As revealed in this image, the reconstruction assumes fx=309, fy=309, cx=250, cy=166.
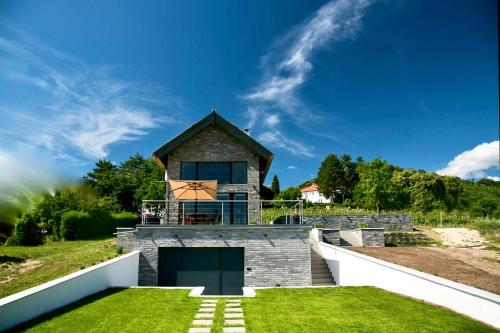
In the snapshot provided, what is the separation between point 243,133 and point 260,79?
858 centimetres

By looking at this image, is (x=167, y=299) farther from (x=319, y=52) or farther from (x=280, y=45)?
(x=319, y=52)

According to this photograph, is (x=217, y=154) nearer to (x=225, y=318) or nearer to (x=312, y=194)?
(x=225, y=318)

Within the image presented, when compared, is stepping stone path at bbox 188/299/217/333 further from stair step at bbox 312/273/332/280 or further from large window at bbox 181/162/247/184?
large window at bbox 181/162/247/184

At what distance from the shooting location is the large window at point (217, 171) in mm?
16969

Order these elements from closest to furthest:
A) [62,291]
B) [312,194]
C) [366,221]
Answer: [62,291] → [366,221] → [312,194]

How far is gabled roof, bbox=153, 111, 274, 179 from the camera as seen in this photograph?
16.5 meters

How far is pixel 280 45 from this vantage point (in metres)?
19.7

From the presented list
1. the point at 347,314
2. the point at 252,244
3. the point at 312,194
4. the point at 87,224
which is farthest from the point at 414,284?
the point at 312,194

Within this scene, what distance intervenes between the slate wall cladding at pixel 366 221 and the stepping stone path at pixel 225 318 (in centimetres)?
1999

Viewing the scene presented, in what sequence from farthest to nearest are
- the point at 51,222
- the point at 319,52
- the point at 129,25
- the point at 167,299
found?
the point at 51,222, the point at 319,52, the point at 129,25, the point at 167,299

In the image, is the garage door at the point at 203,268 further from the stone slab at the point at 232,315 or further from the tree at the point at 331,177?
the tree at the point at 331,177

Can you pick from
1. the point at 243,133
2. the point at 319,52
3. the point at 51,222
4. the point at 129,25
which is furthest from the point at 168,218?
the point at 319,52

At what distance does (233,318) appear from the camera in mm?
7438

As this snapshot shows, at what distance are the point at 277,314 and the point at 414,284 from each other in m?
4.28
